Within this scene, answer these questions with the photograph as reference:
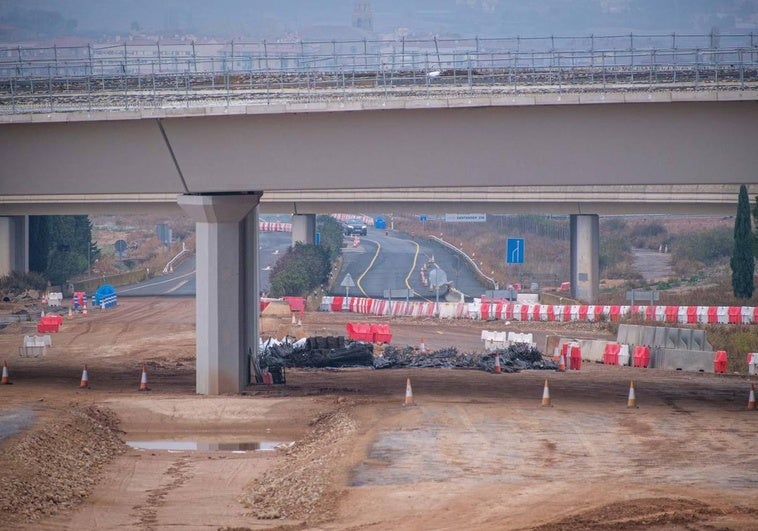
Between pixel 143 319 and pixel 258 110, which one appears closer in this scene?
pixel 258 110

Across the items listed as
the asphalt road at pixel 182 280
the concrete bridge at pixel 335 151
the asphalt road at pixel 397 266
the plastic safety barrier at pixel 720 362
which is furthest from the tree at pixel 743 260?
the concrete bridge at pixel 335 151

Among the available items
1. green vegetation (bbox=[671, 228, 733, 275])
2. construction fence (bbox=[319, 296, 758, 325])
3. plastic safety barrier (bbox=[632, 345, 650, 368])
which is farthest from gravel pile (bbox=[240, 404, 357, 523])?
green vegetation (bbox=[671, 228, 733, 275])

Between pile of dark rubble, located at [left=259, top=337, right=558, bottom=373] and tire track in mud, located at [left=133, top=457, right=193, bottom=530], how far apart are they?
15330 millimetres

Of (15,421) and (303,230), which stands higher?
(303,230)

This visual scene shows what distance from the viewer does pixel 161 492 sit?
22.0 m

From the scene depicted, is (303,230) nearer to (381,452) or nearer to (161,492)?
(381,452)

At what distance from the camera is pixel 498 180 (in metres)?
29.8

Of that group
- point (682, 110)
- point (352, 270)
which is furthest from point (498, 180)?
point (352, 270)

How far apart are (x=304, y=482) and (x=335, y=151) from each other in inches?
451

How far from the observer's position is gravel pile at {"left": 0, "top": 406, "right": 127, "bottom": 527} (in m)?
19.6

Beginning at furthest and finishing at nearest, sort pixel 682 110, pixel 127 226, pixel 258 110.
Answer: pixel 127 226 < pixel 258 110 < pixel 682 110

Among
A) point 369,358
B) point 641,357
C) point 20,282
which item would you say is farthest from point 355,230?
point 369,358

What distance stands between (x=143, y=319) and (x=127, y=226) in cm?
9663

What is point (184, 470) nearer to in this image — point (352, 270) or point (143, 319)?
point (143, 319)
